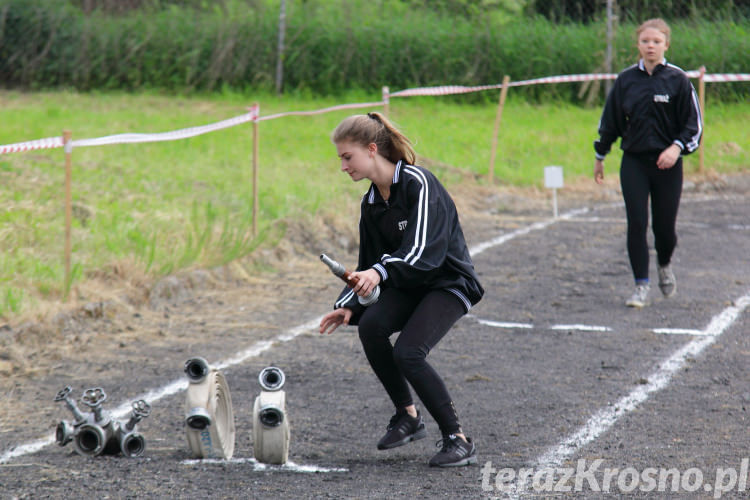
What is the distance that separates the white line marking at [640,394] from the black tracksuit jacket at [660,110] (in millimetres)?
1283

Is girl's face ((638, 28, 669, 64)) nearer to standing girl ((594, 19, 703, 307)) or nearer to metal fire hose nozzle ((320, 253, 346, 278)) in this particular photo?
standing girl ((594, 19, 703, 307))

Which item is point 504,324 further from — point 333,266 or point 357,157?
point 333,266

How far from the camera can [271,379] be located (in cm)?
439

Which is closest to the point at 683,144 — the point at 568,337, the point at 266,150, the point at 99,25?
the point at 568,337

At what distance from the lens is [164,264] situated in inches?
321

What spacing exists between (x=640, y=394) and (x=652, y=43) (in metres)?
2.90

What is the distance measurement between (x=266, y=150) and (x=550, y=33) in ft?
22.9

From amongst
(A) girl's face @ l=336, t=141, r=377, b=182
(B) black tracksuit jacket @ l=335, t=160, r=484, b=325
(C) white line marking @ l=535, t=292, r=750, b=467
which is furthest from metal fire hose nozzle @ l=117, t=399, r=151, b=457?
(C) white line marking @ l=535, t=292, r=750, b=467

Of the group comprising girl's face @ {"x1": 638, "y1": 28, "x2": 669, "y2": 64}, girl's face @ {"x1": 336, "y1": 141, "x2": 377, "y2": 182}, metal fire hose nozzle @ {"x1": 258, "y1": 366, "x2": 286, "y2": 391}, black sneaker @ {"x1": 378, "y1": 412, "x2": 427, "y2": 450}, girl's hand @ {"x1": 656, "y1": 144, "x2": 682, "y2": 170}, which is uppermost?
girl's face @ {"x1": 638, "y1": 28, "x2": 669, "y2": 64}

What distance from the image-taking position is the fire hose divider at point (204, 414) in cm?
432

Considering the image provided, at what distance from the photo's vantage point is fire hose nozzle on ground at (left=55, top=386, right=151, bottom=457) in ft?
14.6

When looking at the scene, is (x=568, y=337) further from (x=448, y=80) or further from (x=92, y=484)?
(x=448, y=80)

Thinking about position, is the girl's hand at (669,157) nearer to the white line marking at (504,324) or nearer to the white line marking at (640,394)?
the white line marking at (640,394)

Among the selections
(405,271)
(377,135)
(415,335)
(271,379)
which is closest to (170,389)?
(271,379)
